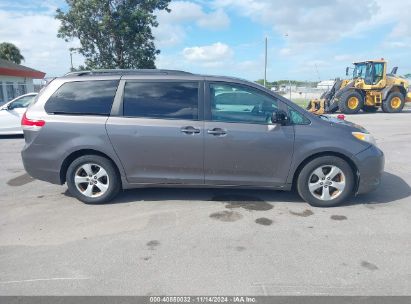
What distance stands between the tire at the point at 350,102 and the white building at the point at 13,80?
67.6ft

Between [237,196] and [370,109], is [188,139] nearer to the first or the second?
[237,196]

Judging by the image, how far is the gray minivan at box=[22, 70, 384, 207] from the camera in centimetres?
444

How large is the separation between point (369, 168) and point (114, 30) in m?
20.9

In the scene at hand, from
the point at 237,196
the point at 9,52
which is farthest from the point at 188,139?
the point at 9,52

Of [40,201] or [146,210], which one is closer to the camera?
[146,210]

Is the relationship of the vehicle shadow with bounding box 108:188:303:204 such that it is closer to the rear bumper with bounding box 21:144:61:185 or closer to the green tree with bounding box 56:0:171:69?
the rear bumper with bounding box 21:144:61:185

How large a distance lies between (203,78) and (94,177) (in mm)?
2033

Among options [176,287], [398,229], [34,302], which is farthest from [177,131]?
[398,229]

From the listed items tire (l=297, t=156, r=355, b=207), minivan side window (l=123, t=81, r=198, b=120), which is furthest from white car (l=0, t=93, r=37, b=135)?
tire (l=297, t=156, r=355, b=207)

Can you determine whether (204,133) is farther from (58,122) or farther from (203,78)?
(58,122)

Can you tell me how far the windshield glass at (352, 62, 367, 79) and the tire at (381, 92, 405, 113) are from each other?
Answer: 2106mm

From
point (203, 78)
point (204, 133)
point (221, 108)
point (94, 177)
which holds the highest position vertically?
point (203, 78)

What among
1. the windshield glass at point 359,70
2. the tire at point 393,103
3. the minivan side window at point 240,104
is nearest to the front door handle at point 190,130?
the minivan side window at point 240,104

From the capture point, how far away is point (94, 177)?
4.69 metres
